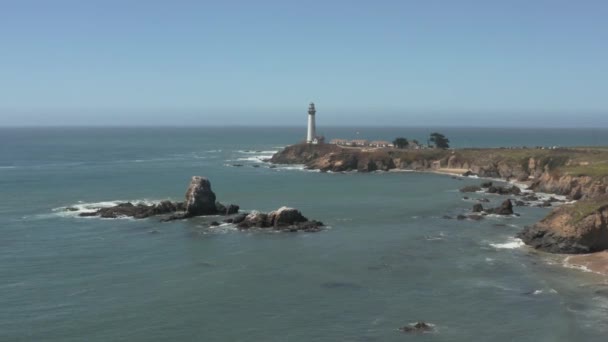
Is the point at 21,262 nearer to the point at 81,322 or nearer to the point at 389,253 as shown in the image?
the point at 81,322

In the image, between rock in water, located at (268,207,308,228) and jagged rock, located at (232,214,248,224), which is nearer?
rock in water, located at (268,207,308,228)

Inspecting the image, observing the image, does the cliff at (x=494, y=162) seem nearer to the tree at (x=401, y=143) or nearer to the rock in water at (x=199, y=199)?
the tree at (x=401, y=143)

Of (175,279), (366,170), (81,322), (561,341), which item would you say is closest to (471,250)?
(561,341)

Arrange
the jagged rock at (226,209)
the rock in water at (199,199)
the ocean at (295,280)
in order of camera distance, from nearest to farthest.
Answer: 1. the ocean at (295,280)
2. the rock in water at (199,199)
3. the jagged rock at (226,209)

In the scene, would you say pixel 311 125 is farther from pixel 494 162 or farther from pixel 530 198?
pixel 530 198

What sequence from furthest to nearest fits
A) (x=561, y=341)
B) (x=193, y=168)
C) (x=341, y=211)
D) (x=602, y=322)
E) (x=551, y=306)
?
(x=193, y=168), (x=341, y=211), (x=551, y=306), (x=602, y=322), (x=561, y=341)

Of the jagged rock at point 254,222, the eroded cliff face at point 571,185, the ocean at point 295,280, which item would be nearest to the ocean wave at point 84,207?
the ocean at point 295,280

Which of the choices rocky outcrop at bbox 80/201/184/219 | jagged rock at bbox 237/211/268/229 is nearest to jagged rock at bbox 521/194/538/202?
jagged rock at bbox 237/211/268/229

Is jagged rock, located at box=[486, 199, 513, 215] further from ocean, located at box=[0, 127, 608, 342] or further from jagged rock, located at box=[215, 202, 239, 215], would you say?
jagged rock, located at box=[215, 202, 239, 215]
